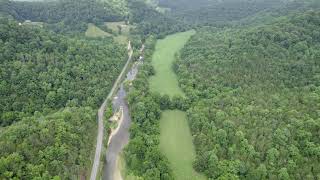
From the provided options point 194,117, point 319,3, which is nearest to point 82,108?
point 194,117

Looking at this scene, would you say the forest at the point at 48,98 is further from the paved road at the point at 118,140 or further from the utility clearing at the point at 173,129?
the utility clearing at the point at 173,129

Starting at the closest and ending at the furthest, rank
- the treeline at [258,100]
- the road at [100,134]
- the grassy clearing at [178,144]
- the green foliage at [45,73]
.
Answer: the treeline at [258,100] < the grassy clearing at [178,144] < the road at [100,134] < the green foliage at [45,73]

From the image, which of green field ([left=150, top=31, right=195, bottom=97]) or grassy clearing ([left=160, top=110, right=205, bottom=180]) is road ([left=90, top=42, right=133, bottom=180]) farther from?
grassy clearing ([left=160, top=110, right=205, bottom=180])

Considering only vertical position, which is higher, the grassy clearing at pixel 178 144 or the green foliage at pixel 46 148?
the green foliage at pixel 46 148

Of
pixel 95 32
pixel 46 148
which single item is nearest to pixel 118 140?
pixel 46 148

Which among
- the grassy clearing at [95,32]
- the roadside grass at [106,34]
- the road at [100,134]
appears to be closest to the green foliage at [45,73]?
the road at [100,134]

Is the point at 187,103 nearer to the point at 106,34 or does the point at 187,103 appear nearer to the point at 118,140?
the point at 118,140
